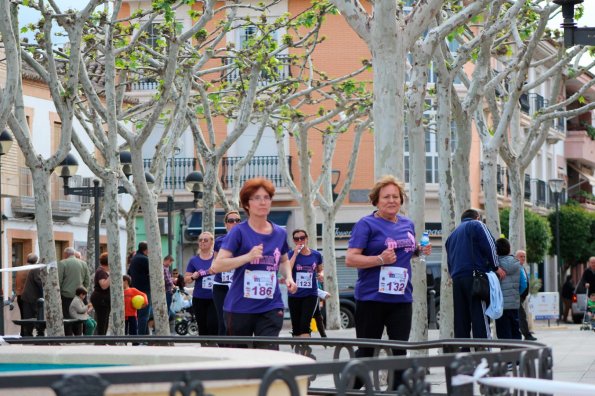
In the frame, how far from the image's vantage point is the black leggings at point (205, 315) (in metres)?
17.4

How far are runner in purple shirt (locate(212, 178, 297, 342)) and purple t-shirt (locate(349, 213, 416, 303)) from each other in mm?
704

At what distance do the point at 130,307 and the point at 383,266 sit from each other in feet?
47.3

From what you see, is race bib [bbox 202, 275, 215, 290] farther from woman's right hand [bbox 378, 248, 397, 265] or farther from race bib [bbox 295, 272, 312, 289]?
woman's right hand [bbox 378, 248, 397, 265]

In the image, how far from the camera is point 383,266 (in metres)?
11.8

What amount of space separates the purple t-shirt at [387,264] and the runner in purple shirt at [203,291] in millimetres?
5528

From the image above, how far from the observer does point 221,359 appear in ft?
21.3

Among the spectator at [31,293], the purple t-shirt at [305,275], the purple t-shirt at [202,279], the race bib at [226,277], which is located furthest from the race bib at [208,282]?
the spectator at [31,293]

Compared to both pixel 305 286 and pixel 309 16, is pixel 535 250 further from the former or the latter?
pixel 305 286

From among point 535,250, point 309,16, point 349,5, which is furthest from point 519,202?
point 535,250

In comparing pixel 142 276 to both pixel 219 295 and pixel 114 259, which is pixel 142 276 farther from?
pixel 219 295

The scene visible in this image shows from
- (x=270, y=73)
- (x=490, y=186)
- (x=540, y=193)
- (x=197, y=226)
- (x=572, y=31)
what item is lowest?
(x=490, y=186)

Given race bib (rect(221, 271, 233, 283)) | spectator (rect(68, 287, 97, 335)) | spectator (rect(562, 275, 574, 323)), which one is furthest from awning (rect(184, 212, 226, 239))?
race bib (rect(221, 271, 233, 283))

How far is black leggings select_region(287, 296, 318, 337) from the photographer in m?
19.8

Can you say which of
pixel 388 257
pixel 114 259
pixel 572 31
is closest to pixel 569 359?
pixel 572 31
